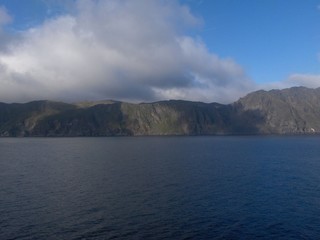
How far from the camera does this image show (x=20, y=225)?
56.0 metres

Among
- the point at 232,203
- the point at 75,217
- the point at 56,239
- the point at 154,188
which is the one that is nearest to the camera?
the point at 56,239

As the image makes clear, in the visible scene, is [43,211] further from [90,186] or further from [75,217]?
[90,186]

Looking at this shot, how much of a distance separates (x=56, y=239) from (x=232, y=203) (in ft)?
115

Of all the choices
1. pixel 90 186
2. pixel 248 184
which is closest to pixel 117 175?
pixel 90 186

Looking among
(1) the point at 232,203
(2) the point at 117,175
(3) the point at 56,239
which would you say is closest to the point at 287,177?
(1) the point at 232,203

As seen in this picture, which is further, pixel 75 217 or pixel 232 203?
pixel 232 203

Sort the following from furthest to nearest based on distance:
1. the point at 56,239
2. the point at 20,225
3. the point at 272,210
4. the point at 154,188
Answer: the point at 154,188 < the point at 272,210 < the point at 20,225 < the point at 56,239

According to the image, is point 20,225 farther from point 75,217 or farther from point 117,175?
point 117,175

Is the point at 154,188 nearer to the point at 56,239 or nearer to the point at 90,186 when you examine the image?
→ the point at 90,186

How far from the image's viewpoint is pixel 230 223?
57750 millimetres

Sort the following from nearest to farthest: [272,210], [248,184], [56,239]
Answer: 1. [56,239]
2. [272,210]
3. [248,184]

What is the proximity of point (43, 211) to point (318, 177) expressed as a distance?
255ft

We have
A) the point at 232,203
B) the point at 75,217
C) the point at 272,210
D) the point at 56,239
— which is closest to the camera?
the point at 56,239

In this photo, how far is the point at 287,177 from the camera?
105 meters
